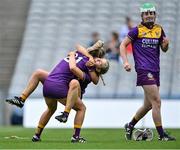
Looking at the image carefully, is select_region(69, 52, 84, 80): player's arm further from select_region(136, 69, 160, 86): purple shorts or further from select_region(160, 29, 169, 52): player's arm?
select_region(160, 29, 169, 52): player's arm

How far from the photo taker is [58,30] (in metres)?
30.4

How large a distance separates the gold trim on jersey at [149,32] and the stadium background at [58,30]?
11.3 metres

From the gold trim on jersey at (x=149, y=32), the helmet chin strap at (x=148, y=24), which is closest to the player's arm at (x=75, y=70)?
the gold trim on jersey at (x=149, y=32)

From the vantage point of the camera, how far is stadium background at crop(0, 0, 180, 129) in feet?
88.0

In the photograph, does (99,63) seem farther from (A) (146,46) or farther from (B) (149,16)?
(B) (149,16)

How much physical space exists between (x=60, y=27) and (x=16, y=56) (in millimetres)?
2141

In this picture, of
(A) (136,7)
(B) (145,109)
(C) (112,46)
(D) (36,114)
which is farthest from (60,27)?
(B) (145,109)

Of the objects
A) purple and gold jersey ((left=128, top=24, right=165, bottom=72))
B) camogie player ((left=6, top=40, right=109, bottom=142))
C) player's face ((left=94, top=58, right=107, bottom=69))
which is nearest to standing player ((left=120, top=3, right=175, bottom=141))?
purple and gold jersey ((left=128, top=24, right=165, bottom=72))

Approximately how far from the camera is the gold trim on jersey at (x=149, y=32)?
1401 cm

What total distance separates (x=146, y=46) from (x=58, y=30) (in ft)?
54.2

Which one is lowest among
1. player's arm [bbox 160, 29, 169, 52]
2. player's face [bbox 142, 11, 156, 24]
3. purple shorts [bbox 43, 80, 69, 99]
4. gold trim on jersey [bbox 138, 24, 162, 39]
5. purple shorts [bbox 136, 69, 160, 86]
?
purple shorts [bbox 43, 80, 69, 99]

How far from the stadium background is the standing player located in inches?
448

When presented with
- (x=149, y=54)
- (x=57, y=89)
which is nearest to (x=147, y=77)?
(x=149, y=54)

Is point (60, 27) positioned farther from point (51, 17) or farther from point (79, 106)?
point (79, 106)
